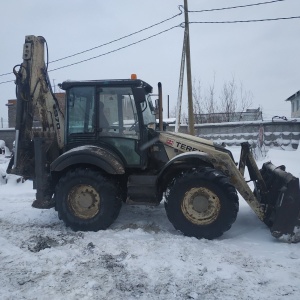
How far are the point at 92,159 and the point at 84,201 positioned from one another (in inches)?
27.6

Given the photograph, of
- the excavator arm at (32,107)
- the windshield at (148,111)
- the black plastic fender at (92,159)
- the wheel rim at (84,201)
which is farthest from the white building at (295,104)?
the wheel rim at (84,201)

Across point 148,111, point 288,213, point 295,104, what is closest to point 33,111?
point 148,111

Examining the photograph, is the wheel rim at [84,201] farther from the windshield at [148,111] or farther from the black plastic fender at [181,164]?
the windshield at [148,111]

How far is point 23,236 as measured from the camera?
5066 mm

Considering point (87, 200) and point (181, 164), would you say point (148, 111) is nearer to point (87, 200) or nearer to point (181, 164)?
point (181, 164)

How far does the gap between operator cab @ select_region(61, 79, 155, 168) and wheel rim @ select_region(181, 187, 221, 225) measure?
991 mm

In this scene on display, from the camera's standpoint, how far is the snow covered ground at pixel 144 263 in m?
3.35

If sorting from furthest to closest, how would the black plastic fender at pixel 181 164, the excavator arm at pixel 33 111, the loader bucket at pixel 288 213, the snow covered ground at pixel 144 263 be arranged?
the excavator arm at pixel 33 111
the black plastic fender at pixel 181 164
the loader bucket at pixel 288 213
the snow covered ground at pixel 144 263

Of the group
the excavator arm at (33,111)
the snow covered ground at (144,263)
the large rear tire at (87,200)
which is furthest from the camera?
the excavator arm at (33,111)

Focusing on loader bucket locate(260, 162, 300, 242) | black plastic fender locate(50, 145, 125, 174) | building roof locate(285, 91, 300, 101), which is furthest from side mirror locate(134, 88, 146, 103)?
building roof locate(285, 91, 300, 101)

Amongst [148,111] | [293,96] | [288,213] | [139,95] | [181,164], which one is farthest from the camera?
[293,96]

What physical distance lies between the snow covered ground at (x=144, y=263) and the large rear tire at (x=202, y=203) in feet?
0.67

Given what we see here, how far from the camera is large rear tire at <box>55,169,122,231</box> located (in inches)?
203

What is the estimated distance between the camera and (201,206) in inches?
191
